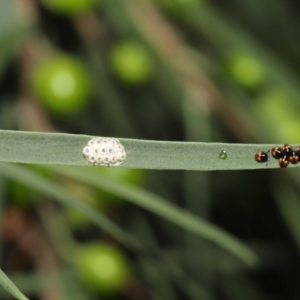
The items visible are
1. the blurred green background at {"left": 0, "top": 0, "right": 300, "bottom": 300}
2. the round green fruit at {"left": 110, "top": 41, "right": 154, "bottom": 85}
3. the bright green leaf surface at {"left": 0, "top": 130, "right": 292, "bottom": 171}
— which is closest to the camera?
the bright green leaf surface at {"left": 0, "top": 130, "right": 292, "bottom": 171}

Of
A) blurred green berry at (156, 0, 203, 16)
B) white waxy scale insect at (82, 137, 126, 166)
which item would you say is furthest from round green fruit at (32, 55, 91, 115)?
white waxy scale insect at (82, 137, 126, 166)

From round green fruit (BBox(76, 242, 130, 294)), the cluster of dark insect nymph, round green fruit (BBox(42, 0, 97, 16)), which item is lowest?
the cluster of dark insect nymph

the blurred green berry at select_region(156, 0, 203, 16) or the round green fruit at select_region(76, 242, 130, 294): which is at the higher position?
the blurred green berry at select_region(156, 0, 203, 16)

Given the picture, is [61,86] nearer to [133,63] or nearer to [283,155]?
[133,63]

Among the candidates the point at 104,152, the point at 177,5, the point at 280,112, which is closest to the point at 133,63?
the point at 177,5

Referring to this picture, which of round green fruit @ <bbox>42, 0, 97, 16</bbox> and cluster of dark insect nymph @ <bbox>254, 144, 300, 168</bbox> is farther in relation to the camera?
round green fruit @ <bbox>42, 0, 97, 16</bbox>

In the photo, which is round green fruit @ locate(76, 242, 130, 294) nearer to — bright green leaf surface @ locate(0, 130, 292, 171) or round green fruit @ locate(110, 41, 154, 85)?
round green fruit @ locate(110, 41, 154, 85)

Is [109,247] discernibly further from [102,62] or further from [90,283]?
[102,62]

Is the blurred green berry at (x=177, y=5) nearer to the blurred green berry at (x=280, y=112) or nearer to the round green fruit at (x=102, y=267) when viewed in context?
the blurred green berry at (x=280, y=112)

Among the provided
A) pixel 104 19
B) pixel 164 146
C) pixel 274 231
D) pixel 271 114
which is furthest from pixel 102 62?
pixel 164 146
